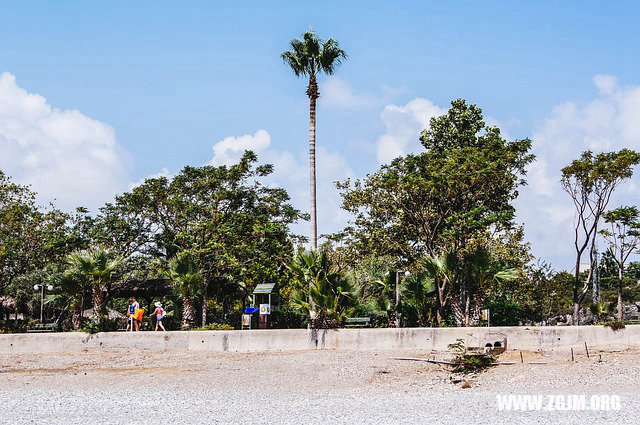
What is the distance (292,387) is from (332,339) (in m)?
6.33

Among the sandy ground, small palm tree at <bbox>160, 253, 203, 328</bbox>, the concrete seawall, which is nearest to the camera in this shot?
the sandy ground

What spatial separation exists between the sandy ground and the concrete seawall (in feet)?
2.21

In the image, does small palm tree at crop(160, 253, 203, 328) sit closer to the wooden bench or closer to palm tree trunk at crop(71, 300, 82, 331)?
palm tree trunk at crop(71, 300, 82, 331)

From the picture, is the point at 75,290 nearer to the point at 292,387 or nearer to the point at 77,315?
the point at 77,315

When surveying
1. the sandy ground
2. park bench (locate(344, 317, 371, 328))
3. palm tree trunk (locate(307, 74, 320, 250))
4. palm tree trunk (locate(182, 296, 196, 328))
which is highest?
palm tree trunk (locate(307, 74, 320, 250))

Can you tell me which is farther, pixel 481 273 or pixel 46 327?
pixel 46 327

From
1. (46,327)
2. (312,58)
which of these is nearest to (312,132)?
(312,58)

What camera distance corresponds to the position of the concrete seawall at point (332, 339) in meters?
22.7

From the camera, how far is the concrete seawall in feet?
74.4

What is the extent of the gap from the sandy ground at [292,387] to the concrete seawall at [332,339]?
0.67m

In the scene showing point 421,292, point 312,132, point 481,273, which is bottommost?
point 421,292

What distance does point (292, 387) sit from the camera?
16.9 meters

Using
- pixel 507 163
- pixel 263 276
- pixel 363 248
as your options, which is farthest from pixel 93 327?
pixel 507 163

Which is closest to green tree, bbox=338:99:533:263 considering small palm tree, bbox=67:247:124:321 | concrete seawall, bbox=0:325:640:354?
concrete seawall, bbox=0:325:640:354
